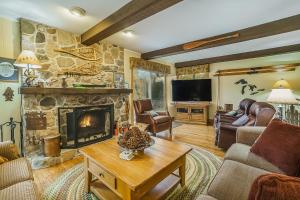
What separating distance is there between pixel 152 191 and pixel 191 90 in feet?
14.9

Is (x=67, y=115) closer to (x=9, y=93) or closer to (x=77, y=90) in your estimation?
(x=77, y=90)

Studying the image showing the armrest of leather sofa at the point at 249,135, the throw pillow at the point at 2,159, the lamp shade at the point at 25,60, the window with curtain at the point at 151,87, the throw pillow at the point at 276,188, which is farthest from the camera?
the window with curtain at the point at 151,87

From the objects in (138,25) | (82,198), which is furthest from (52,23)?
(82,198)

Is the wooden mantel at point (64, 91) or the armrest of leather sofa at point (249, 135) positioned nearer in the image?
the armrest of leather sofa at point (249, 135)

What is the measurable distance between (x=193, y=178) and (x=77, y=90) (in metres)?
2.40

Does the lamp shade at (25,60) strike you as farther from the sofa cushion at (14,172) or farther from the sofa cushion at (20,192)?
the sofa cushion at (20,192)

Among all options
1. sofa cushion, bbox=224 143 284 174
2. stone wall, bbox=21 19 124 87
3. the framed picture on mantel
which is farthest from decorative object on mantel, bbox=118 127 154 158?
the framed picture on mantel

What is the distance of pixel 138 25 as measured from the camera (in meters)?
2.75

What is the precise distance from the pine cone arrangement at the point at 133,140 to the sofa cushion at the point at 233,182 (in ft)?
2.36

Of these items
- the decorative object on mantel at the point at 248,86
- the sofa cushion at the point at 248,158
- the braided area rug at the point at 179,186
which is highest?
the decorative object on mantel at the point at 248,86

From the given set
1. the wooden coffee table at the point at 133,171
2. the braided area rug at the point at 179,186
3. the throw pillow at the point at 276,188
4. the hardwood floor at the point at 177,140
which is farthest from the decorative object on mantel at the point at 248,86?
the throw pillow at the point at 276,188

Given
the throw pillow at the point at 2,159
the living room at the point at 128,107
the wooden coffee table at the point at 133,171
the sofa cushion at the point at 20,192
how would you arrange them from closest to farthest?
the sofa cushion at the point at 20,192, the wooden coffee table at the point at 133,171, the living room at the point at 128,107, the throw pillow at the point at 2,159

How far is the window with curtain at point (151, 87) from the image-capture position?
483cm

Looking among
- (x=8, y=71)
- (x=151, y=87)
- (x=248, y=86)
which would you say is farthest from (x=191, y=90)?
(x=8, y=71)
